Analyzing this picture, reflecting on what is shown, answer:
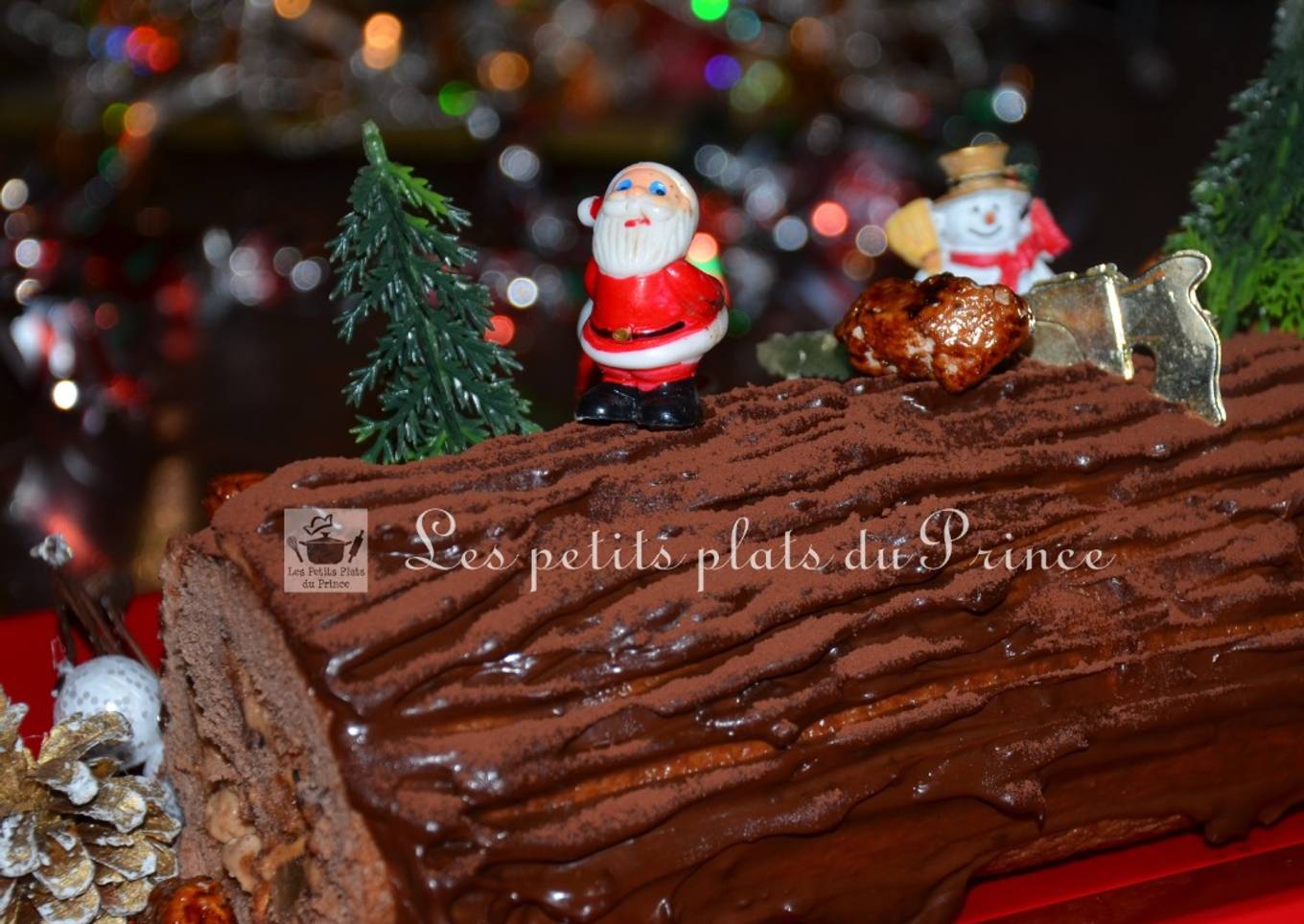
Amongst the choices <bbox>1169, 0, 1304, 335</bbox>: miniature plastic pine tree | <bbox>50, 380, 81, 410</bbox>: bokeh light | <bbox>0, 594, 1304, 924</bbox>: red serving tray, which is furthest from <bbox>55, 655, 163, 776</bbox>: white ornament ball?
<bbox>50, 380, 81, 410</bbox>: bokeh light

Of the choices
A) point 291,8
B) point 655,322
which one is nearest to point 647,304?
point 655,322

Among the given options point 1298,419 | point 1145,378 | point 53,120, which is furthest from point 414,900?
point 53,120

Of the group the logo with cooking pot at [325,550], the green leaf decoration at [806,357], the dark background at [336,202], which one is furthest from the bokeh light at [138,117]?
the logo with cooking pot at [325,550]

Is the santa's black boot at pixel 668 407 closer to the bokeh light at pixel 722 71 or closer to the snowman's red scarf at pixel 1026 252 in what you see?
the snowman's red scarf at pixel 1026 252

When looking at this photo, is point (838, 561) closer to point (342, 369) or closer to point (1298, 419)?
point (1298, 419)

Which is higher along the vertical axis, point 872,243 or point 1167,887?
point 872,243

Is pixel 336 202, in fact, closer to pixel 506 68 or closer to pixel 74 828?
pixel 506 68
